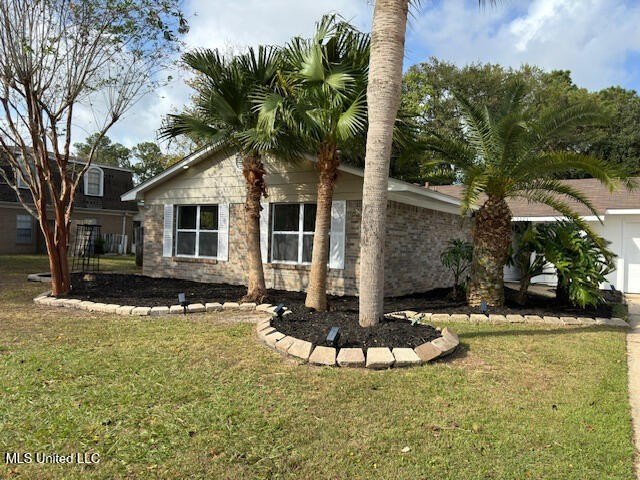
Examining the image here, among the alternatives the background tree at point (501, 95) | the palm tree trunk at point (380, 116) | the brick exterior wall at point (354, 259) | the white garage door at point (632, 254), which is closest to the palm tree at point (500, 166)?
the brick exterior wall at point (354, 259)

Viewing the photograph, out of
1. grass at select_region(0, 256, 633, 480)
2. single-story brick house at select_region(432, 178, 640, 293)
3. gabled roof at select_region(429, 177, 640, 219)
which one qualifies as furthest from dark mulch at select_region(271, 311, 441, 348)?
single-story brick house at select_region(432, 178, 640, 293)

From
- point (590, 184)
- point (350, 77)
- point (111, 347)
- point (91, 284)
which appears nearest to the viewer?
point (111, 347)

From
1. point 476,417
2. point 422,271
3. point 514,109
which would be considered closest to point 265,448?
point 476,417

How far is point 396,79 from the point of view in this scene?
556cm

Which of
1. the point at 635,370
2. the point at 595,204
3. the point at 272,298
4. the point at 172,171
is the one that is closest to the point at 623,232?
the point at 595,204

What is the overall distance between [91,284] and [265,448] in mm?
9656

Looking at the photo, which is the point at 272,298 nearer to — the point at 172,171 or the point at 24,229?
the point at 172,171

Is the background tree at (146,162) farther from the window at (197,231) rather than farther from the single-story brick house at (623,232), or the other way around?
the single-story brick house at (623,232)

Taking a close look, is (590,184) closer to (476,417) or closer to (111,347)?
(476,417)

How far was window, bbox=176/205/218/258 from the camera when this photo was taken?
12508 mm

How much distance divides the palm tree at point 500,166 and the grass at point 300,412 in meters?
3.02

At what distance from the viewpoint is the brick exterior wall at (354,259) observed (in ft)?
33.0

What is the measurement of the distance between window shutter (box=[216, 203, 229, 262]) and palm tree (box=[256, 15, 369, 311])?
14.7 feet

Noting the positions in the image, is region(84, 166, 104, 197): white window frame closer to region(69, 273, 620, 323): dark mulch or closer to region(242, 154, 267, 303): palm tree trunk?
region(69, 273, 620, 323): dark mulch
